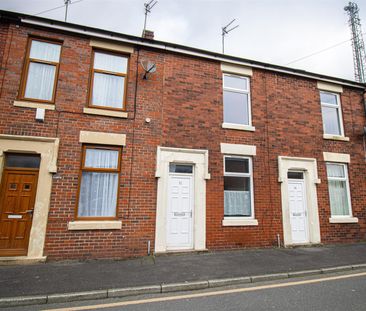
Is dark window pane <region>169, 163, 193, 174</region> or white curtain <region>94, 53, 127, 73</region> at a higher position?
Answer: white curtain <region>94, 53, 127, 73</region>

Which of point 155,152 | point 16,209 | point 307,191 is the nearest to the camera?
point 16,209

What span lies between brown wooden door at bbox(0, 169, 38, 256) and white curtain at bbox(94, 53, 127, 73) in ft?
12.1

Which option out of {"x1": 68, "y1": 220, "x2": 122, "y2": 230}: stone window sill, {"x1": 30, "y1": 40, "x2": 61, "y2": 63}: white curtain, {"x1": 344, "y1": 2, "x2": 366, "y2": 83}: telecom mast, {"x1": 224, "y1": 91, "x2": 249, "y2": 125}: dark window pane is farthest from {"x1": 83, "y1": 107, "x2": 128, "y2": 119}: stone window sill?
{"x1": 344, "y1": 2, "x2": 366, "y2": 83}: telecom mast

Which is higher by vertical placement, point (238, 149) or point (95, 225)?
point (238, 149)

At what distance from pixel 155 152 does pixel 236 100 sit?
145 inches

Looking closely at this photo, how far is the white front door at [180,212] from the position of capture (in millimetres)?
7020

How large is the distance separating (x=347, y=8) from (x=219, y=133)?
71.3 feet

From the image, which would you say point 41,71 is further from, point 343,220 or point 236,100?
point 343,220

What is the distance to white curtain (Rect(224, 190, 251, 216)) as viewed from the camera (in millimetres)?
7621

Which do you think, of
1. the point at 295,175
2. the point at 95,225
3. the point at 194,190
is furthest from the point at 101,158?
the point at 295,175

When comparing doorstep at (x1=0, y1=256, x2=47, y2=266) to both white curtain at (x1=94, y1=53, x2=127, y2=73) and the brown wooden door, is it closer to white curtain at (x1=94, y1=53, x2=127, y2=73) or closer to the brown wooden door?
the brown wooden door

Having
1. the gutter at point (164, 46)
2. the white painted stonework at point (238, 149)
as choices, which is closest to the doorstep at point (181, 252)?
the white painted stonework at point (238, 149)

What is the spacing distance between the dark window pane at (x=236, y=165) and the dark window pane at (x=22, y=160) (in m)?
5.64

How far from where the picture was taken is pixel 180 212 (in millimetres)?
7160
